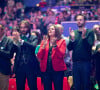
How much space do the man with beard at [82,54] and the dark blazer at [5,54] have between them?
1.06 meters

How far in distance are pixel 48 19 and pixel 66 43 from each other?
4.46 meters

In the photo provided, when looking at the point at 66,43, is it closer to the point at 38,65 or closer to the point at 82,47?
the point at 82,47

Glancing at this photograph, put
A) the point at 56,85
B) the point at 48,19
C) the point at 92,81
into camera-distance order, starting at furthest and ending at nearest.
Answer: the point at 48,19 < the point at 92,81 < the point at 56,85

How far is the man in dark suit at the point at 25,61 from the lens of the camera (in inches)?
198

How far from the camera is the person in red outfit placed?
4.94 m

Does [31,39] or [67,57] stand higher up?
[31,39]

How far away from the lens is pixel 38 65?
16.9 feet

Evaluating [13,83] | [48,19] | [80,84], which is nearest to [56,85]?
[80,84]

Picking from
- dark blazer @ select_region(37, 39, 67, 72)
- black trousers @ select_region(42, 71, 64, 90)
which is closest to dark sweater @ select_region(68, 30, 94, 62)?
dark blazer @ select_region(37, 39, 67, 72)

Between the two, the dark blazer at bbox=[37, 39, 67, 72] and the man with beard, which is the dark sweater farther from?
the dark blazer at bbox=[37, 39, 67, 72]

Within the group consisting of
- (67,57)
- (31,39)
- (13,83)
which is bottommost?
(13,83)

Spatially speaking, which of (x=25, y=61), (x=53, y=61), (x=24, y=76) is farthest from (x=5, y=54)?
(x=53, y=61)

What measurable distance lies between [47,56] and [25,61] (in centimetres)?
39

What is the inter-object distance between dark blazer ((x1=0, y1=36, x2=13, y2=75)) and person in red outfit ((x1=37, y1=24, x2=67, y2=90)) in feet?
1.74
